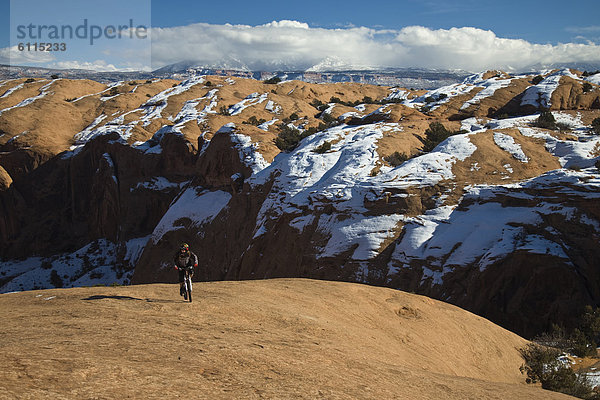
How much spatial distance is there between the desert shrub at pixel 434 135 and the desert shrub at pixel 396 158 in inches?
117

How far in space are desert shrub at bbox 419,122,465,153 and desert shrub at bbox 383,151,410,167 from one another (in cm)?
296

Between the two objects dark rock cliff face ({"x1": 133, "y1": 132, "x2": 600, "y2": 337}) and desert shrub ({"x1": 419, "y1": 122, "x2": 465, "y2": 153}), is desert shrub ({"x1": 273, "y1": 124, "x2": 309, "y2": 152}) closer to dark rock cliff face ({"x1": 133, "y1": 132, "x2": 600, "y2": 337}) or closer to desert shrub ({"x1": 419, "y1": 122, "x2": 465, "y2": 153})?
dark rock cliff face ({"x1": 133, "y1": 132, "x2": 600, "y2": 337})

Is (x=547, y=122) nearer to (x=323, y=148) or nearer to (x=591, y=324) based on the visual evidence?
(x=323, y=148)

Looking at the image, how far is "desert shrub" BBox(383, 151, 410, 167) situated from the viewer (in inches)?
1156

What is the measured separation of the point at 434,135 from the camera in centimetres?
3419

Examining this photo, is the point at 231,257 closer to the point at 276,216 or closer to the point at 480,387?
the point at 276,216

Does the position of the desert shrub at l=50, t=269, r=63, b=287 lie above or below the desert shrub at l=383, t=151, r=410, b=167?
below

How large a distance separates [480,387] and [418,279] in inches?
494

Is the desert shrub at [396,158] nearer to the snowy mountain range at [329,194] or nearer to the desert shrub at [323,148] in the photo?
the snowy mountain range at [329,194]

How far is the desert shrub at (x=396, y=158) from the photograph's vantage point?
96.3 ft

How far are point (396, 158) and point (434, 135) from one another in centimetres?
636

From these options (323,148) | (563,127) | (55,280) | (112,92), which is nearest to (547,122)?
(563,127)

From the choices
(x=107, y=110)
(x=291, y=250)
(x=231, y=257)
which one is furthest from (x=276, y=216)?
(x=107, y=110)

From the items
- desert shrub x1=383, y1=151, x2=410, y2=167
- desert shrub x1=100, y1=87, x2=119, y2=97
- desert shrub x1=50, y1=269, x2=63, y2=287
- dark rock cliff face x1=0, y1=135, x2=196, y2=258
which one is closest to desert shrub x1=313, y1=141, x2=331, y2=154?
desert shrub x1=383, y1=151, x2=410, y2=167
